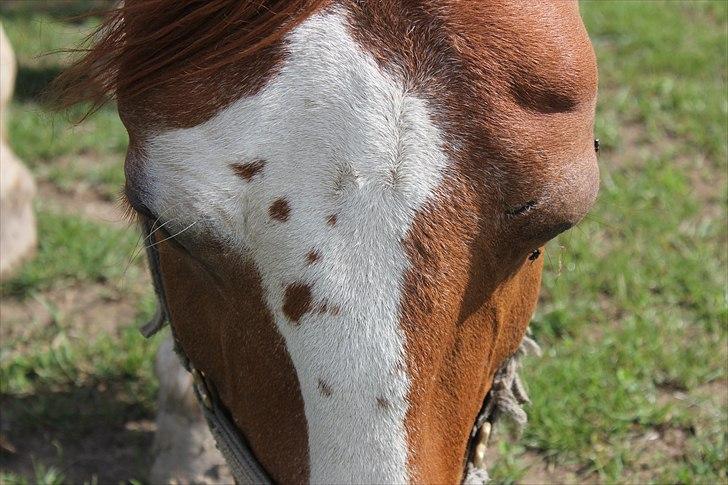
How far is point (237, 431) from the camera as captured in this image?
6.34 feet

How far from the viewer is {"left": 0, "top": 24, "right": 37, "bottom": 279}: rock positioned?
12.3ft

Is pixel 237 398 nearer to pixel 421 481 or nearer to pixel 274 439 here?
pixel 274 439

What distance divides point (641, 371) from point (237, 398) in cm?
178

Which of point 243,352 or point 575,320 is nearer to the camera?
point 243,352

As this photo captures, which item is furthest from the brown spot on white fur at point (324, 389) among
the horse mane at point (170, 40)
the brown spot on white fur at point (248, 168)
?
the horse mane at point (170, 40)

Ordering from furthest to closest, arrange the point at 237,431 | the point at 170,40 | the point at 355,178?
the point at 237,431 < the point at 170,40 < the point at 355,178

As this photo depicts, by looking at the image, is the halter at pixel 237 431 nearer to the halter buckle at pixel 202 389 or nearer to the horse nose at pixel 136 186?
the halter buckle at pixel 202 389

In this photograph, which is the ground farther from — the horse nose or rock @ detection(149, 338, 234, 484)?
the horse nose

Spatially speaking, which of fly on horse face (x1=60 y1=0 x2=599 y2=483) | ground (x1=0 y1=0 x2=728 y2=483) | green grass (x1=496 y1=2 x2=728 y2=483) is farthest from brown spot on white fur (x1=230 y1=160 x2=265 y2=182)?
green grass (x1=496 y1=2 x2=728 y2=483)

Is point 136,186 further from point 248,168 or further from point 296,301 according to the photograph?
point 296,301

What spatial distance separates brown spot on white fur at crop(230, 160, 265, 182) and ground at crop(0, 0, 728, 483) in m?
0.54

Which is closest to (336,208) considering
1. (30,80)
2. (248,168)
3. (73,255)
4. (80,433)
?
(248,168)

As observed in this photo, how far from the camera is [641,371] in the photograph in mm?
3170

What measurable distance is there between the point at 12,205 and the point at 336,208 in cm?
268
